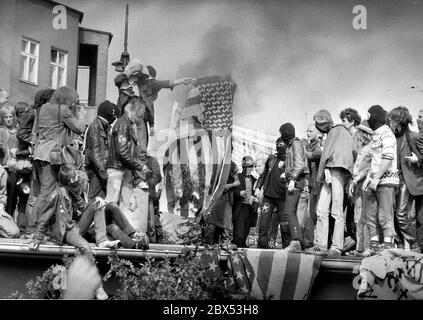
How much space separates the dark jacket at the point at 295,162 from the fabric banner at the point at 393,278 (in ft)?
4.73

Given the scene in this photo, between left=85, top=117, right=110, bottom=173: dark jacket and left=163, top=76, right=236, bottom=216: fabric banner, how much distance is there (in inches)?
34.8

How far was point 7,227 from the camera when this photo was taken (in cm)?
766

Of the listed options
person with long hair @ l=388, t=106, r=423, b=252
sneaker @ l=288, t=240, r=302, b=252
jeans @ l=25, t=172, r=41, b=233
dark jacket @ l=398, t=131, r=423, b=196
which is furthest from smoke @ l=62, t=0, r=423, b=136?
sneaker @ l=288, t=240, r=302, b=252

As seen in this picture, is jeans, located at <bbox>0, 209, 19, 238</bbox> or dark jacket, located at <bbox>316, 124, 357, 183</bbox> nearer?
jeans, located at <bbox>0, 209, 19, 238</bbox>

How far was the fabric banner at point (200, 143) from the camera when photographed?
28.6 ft

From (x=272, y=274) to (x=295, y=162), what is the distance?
1369 millimetres

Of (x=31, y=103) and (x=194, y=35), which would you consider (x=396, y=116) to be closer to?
(x=194, y=35)

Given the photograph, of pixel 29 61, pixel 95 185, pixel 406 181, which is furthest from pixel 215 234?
pixel 29 61

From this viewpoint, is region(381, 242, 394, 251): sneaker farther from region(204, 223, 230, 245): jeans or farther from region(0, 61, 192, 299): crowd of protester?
region(0, 61, 192, 299): crowd of protester

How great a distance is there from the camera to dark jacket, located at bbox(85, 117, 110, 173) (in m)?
8.08

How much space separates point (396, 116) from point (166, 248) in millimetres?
2425

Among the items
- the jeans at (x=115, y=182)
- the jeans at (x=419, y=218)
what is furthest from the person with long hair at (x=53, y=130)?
the jeans at (x=419, y=218)

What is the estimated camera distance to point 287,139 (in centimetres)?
846
